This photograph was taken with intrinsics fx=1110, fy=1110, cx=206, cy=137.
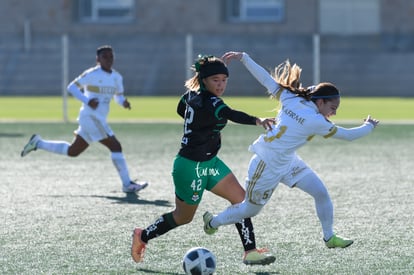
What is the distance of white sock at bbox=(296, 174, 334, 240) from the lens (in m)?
8.86

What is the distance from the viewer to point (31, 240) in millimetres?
9719

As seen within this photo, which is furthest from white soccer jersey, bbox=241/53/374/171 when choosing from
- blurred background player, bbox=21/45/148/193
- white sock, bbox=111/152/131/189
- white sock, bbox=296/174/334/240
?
blurred background player, bbox=21/45/148/193

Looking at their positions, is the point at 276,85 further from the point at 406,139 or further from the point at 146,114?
the point at 146,114

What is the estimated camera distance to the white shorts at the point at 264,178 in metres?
8.72

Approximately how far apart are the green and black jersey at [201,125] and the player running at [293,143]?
0.35m

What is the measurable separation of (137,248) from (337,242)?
5.20 ft

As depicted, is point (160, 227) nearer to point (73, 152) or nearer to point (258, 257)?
point (258, 257)

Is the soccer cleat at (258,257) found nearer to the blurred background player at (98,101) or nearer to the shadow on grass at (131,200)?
the shadow on grass at (131,200)

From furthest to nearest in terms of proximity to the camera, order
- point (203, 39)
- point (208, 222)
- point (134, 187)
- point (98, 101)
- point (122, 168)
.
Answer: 1. point (203, 39)
2. point (98, 101)
3. point (122, 168)
4. point (134, 187)
5. point (208, 222)

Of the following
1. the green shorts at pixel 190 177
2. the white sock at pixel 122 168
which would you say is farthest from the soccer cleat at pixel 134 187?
the green shorts at pixel 190 177

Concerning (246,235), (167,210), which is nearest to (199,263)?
(246,235)

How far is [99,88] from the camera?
46.4 feet

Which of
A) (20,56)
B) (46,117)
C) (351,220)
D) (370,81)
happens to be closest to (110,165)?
(351,220)

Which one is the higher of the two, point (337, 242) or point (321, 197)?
point (321, 197)
